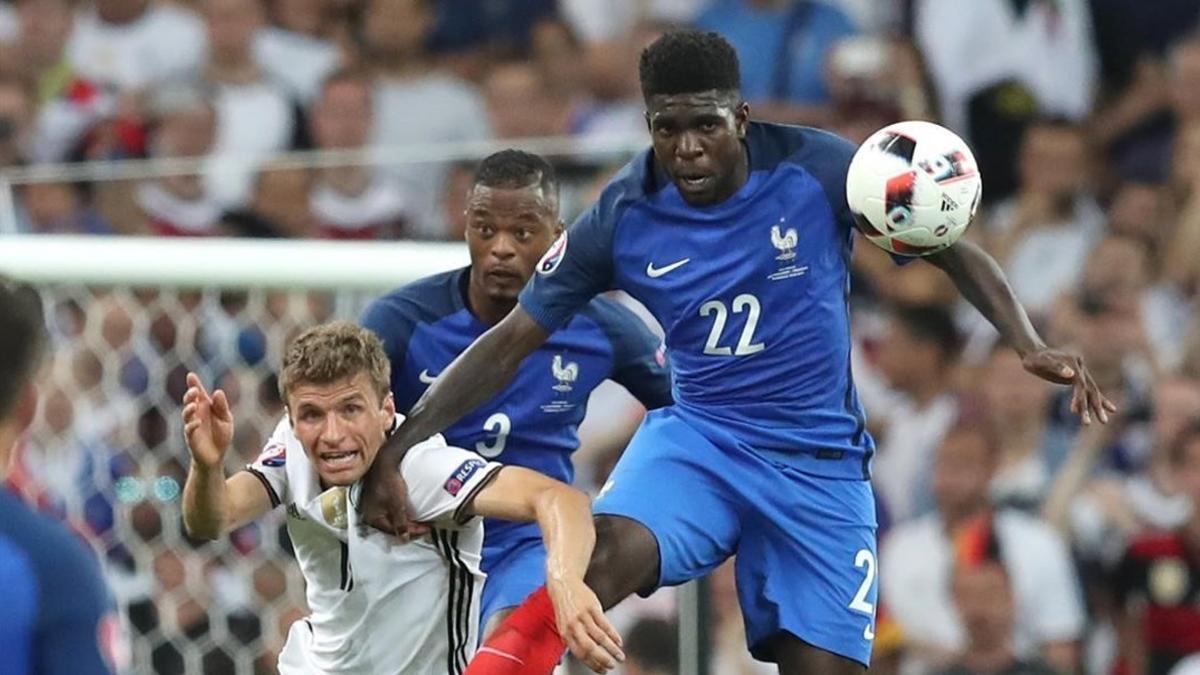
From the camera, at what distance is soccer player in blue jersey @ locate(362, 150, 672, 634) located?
17.1 ft

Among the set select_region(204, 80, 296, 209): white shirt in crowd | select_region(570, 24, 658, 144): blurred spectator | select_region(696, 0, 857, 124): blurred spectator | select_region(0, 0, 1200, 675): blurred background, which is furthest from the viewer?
select_region(204, 80, 296, 209): white shirt in crowd

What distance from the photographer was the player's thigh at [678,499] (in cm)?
484

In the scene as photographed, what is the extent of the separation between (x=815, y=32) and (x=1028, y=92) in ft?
2.68

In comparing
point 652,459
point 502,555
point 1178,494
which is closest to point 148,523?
point 502,555

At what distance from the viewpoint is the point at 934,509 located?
25.9 ft

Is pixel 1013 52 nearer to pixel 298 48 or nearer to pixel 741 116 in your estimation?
pixel 298 48

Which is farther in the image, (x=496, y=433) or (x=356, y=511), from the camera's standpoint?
(x=496, y=433)

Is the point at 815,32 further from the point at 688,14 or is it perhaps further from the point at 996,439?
the point at 996,439

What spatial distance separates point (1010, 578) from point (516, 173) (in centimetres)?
285

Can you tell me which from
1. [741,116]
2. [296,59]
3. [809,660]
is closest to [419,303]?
[741,116]

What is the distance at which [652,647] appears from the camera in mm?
7062

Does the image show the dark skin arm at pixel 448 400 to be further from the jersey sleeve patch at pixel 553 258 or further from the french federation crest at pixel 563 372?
the french federation crest at pixel 563 372

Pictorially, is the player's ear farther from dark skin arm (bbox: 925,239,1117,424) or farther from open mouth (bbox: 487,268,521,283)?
open mouth (bbox: 487,268,521,283)

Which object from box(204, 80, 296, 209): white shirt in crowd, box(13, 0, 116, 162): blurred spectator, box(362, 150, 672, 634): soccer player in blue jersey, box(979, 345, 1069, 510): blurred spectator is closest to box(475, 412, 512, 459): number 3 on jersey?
box(362, 150, 672, 634): soccer player in blue jersey
